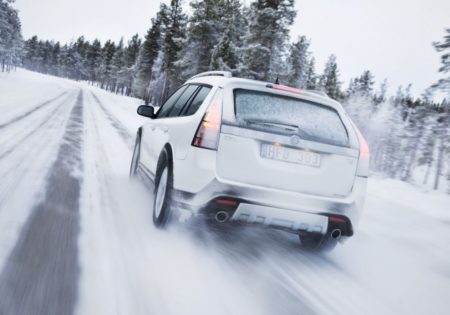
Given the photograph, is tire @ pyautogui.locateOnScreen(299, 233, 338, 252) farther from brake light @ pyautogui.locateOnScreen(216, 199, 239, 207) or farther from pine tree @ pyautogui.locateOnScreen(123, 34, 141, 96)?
pine tree @ pyautogui.locateOnScreen(123, 34, 141, 96)

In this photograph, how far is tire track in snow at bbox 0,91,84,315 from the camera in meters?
2.41

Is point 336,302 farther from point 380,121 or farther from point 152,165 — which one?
point 380,121

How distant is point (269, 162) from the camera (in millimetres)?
3613

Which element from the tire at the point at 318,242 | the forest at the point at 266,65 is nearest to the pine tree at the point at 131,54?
the forest at the point at 266,65

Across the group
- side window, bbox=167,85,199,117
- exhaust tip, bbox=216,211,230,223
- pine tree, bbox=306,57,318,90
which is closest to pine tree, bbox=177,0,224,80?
side window, bbox=167,85,199,117

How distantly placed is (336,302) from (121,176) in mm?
4582

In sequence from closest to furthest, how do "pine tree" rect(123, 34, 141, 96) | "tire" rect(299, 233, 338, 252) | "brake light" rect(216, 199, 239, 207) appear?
"brake light" rect(216, 199, 239, 207) → "tire" rect(299, 233, 338, 252) → "pine tree" rect(123, 34, 141, 96)

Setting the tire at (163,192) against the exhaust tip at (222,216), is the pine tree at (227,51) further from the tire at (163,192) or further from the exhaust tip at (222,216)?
the exhaust tip at (222,216)

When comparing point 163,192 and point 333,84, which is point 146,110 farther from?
point 333,84

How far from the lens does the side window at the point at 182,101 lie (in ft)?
15.9

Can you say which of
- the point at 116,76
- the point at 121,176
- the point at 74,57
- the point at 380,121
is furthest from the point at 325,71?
the point at 74,57

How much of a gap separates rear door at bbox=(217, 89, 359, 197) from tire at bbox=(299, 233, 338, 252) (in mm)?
549

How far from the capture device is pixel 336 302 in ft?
10.4

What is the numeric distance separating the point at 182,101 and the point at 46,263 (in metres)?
2.68
